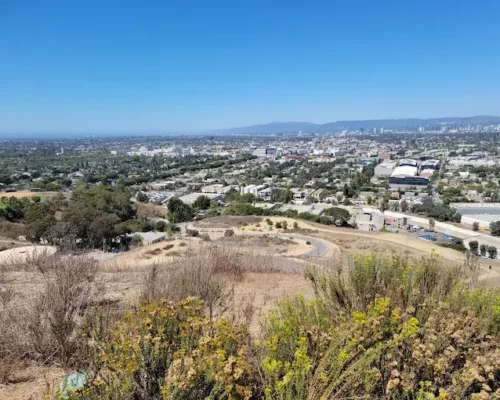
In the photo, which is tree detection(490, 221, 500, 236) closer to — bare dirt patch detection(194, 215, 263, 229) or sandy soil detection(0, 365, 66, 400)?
Answer: bare dirt patch detection(194, 215, 263, 229)

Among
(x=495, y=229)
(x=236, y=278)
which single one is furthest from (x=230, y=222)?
(x=495, y=229)

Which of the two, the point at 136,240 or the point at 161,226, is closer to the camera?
the point at 136,240

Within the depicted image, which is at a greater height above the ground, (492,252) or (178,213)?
(178,213)

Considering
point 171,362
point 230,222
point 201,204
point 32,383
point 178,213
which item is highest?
point 171,362

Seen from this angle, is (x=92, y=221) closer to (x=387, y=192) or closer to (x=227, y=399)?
(x=227, y=399)

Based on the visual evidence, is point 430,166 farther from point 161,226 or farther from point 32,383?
point 32,383

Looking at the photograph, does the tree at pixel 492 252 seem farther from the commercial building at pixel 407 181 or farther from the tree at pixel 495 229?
the commercial building at pixel 407 181

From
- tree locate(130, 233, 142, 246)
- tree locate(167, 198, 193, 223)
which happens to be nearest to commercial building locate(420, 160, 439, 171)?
tree locate(167, 198, 193, 223)

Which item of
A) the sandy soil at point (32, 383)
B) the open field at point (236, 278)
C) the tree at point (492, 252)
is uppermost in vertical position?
the sandy soil at point (32, 383)

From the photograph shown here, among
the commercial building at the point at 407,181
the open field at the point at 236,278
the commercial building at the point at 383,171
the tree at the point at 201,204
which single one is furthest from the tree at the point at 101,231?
the commercial building at the point at 383,171

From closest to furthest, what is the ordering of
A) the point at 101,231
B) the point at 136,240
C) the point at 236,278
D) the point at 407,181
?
the point at 236,278 < the point at 101,231 < the point at 136,240 < the point at 407,181

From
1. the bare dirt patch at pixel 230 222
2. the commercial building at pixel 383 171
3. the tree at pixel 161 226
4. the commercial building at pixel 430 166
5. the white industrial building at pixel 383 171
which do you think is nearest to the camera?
the bare dirt patch at pixel 230 222
